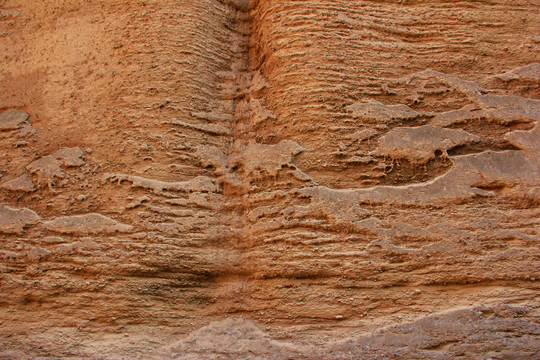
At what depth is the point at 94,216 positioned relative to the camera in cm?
268

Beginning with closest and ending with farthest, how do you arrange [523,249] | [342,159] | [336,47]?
[523,249] → [342,159] → [336,47]

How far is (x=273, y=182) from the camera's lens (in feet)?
9.23

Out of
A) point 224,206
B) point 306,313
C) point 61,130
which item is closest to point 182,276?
point 224,206

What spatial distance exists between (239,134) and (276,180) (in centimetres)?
52

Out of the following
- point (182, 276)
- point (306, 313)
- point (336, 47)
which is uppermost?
point (336, 47)

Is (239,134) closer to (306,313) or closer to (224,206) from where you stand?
(224,206)

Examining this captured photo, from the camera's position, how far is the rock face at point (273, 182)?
2.38 m

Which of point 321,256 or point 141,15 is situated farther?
point 141,15

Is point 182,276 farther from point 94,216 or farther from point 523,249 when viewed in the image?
point 523,249

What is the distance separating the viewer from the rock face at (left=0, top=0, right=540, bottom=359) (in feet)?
7.81

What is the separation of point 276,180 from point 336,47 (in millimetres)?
1079

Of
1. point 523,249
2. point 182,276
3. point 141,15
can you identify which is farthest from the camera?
point 141,15

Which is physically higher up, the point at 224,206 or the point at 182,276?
the point at 224,206

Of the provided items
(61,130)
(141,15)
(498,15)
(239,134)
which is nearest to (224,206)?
(239,134)
